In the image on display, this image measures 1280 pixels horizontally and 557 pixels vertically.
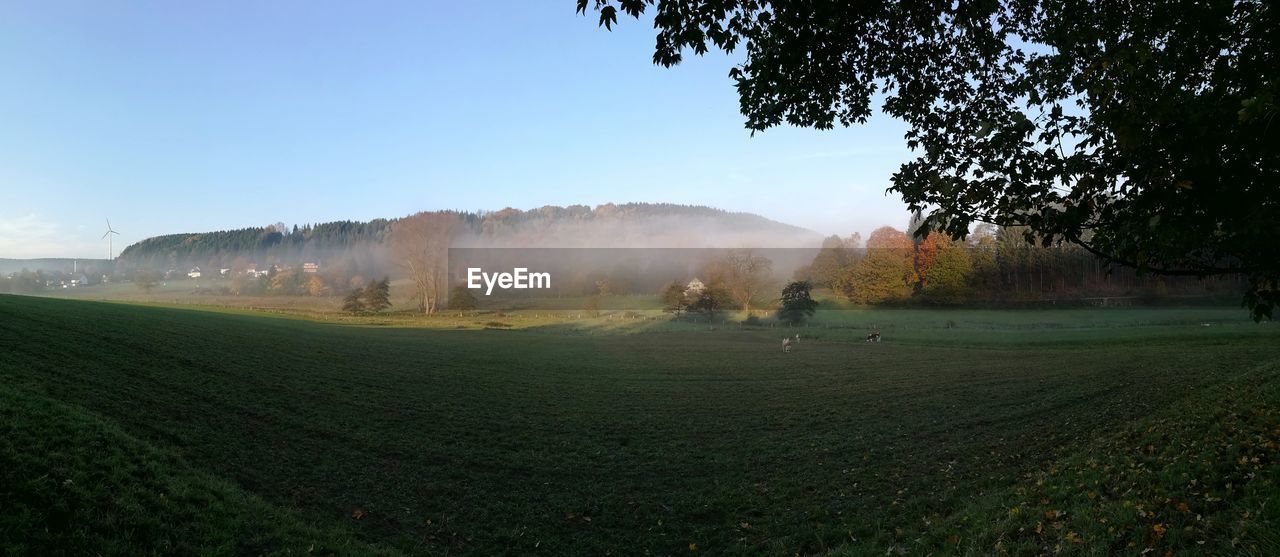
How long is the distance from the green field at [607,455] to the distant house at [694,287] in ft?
156

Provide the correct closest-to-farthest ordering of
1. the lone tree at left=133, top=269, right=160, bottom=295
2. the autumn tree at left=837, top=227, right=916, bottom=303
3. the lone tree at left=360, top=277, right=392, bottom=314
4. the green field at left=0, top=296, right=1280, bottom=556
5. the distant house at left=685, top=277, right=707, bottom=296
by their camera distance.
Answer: the green field at left=0, top=296, right=1280, bottom=556, the autumn tree at left=837, top=227, right=916, bottom=303, the lone tree at left=360, top=277, right=392, bottom=314, the distant house at left=685, top=277, right=707, bottom=296, the lone tree at left=133, top=269, right=160, bottom=295

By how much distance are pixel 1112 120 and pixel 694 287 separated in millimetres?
74859

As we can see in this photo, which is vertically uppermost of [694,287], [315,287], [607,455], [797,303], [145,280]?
[145,280]

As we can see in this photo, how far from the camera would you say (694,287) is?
8012cm

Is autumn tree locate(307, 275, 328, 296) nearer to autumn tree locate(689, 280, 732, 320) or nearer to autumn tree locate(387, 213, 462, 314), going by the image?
autumn tree locate(387, 213, 462, 314)

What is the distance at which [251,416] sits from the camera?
15.6 meters

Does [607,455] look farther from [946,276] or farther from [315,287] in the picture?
[315,287]

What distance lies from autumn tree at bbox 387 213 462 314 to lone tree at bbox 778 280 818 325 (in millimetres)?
46055

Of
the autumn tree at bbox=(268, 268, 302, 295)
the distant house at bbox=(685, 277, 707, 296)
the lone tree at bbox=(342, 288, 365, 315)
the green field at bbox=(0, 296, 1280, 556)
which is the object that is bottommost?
the green field at bbox=(0, 296, 1280, 556)

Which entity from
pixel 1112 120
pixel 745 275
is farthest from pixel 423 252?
→ pixel 1112 120

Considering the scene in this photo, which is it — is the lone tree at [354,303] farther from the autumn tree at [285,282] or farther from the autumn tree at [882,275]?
the autumn tree at [882,275]

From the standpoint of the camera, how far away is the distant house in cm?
7525

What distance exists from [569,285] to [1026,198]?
281 ft

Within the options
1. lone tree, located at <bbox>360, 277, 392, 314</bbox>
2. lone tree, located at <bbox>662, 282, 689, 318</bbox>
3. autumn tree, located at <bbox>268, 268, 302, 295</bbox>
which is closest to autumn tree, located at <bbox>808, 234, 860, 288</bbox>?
lone tree, located at <bbox>662, 282, 689, 318</bbox>
